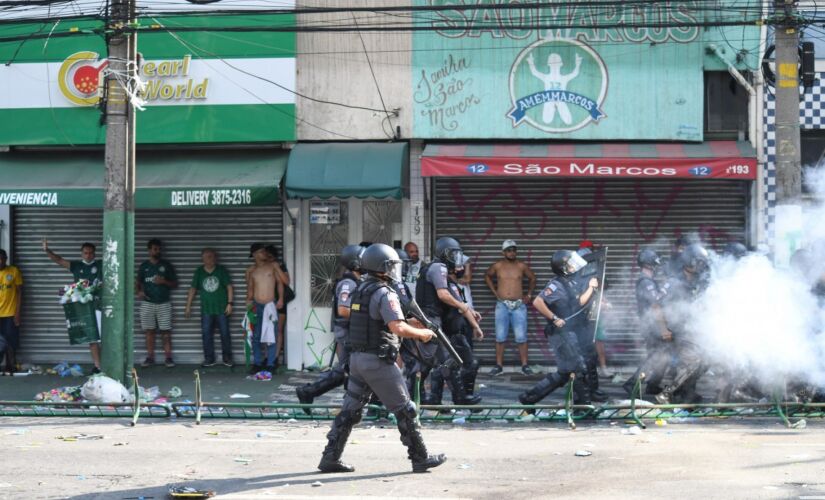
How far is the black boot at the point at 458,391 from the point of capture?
1153cm

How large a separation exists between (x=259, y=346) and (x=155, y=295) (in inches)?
69.1

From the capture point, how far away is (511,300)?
1508 centimetres

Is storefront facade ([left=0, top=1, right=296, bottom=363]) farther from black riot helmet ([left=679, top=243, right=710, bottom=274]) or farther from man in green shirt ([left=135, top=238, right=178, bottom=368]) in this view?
black riot helmet ([left=679, top=243, right=710, bottom=274])

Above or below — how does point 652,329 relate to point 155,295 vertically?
below

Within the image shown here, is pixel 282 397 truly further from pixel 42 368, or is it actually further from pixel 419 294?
pixel 42 368

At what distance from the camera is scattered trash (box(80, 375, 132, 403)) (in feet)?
39.7

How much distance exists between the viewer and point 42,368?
16109 mm

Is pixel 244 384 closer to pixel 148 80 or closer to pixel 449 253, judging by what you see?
pixel 449 253

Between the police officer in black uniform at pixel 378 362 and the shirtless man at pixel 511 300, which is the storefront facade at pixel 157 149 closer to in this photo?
the shirtless man at pixel 511 300

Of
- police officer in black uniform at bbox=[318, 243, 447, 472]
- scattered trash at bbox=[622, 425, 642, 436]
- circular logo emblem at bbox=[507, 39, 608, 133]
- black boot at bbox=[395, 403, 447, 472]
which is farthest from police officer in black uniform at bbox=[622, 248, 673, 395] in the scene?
police officer in black uniform at bbox=[318, 243, 447, 472]

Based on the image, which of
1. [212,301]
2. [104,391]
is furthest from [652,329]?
[212,301]

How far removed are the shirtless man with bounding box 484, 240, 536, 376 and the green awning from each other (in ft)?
5.98

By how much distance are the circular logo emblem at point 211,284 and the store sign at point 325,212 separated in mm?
1639

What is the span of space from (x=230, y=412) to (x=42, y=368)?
5.57m
